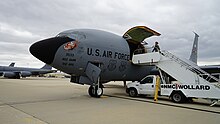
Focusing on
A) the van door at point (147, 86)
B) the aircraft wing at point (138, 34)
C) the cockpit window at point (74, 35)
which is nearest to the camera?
the cockpit window at point (74, 35)

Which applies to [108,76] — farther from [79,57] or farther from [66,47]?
[66,47]

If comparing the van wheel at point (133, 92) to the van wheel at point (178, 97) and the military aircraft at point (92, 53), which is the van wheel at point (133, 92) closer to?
the military aircraft at point (92, 53)

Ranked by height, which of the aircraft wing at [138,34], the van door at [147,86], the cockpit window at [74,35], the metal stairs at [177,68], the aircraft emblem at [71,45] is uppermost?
the aircraft wing at [138,34]

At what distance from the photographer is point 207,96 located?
9.42m

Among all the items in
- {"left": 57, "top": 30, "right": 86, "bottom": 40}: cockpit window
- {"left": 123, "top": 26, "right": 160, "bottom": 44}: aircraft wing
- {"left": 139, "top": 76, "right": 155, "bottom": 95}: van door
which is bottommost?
{"left": 139, "top": 76, "right": 155, "bottom": 95}: van door

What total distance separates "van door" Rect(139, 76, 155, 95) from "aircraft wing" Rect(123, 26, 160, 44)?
10.6 ft

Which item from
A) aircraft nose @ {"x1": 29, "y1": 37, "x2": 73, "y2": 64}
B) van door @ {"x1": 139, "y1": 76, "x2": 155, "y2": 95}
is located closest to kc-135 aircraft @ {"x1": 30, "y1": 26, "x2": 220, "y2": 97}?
aircraft nose @ {"x1": 29, "y1": 37, "x2": 73, "y2": 64}

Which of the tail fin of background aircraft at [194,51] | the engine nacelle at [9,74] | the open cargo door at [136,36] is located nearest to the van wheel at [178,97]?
the open cargo door at [136,36]

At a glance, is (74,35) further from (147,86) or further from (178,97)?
(178,97)

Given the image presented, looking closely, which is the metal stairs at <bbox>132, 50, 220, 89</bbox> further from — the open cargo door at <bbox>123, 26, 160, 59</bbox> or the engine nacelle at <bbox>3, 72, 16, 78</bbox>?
the engine nacelle at <bbox>3, 72, 16, 78</bbox>

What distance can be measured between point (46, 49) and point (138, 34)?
6.81 meters

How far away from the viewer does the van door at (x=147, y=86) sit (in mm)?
12151

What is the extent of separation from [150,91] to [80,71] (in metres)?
4.75

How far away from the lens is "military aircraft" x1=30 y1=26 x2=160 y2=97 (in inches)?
404
